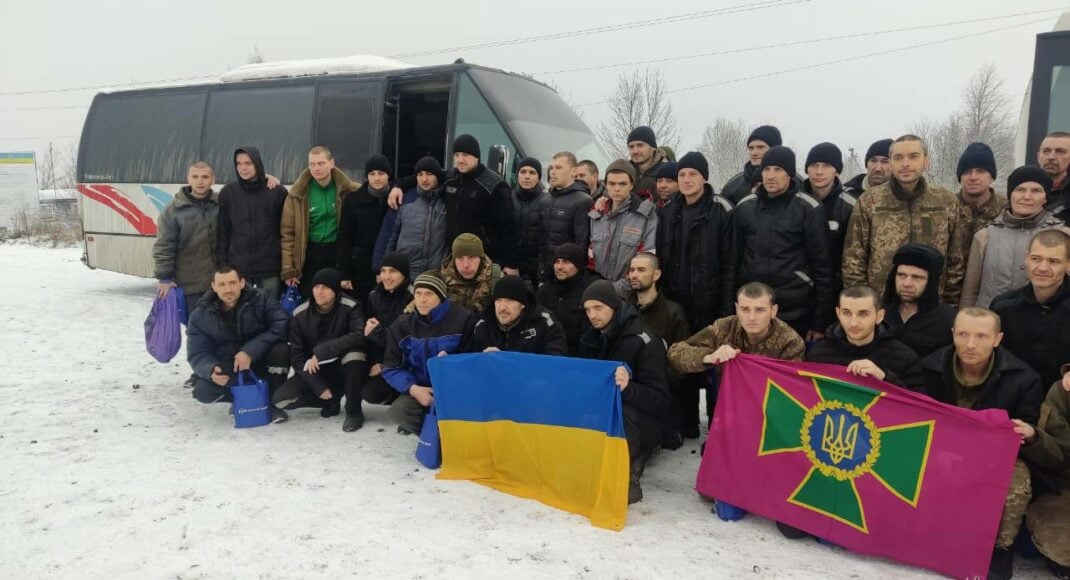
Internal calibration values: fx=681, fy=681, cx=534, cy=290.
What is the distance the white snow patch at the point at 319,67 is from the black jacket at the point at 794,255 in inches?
219

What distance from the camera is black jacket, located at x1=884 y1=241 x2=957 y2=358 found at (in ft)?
13.0

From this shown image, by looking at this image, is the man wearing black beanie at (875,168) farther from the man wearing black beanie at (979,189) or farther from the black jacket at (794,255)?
the black jacket at (794,255)

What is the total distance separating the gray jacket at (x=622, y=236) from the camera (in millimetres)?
5203

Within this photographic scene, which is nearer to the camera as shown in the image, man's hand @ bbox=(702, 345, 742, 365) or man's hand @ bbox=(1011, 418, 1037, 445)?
man's hand @ bbox=(1011, 418, 1037, 445)

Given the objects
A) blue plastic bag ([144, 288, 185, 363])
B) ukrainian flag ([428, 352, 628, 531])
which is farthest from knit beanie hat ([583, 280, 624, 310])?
blue plastic bag ([144, 288, 185, 363])

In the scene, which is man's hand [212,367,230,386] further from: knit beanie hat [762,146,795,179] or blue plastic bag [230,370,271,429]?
knit beanie hat [762,146,795,179]

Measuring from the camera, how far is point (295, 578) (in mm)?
3098

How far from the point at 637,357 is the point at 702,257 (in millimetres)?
1120

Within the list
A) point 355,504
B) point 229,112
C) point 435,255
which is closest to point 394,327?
point 435,255

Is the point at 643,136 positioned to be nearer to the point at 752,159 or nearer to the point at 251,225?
the point at 752,159

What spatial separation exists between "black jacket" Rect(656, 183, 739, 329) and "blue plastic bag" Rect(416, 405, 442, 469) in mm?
2021

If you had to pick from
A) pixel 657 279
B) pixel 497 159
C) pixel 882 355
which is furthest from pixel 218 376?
pixel 882 355

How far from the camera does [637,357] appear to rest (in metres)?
4.22

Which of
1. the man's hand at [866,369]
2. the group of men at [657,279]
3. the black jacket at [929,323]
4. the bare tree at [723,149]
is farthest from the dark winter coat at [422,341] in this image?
the bare tree at [723,149]
